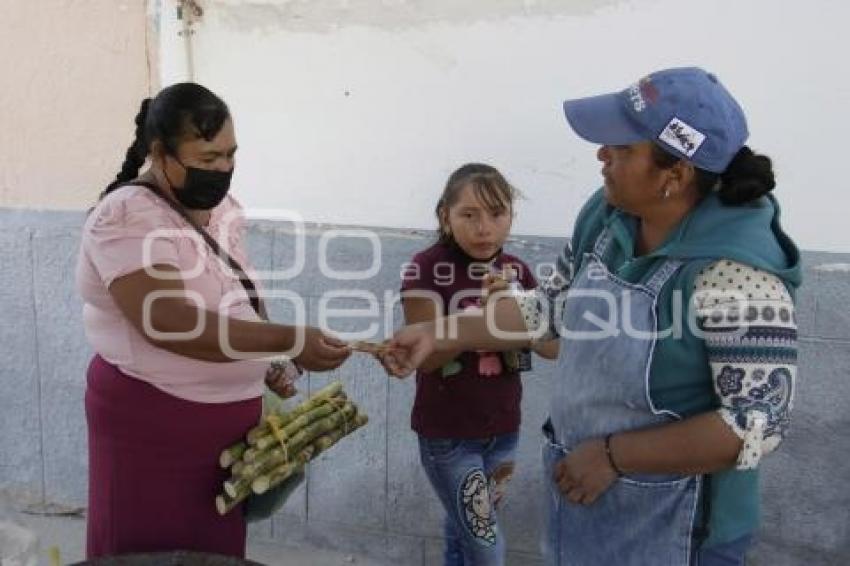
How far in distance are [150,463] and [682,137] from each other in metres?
1.57

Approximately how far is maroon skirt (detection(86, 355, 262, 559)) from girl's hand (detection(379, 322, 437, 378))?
46 cm

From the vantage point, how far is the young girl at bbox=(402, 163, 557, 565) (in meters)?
3.02

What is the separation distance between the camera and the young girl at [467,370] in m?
3.02

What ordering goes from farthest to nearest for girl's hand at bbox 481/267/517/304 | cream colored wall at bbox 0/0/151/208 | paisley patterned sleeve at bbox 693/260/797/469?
cream colored wall at bbox 0/0/151/208, girl's hand at bbox 481/267/517/304, paisley patterned sleeve at bbox 693/260/797/469

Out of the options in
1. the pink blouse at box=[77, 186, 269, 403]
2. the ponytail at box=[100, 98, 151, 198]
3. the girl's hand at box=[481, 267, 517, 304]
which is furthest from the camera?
the girl's hand at box=[481, 267, 517, 304]

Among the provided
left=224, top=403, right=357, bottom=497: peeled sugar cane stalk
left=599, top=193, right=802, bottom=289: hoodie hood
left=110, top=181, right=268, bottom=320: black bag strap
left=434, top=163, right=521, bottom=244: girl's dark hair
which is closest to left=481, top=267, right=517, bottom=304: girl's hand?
left=434, top=163, right=521, bottom=244: girl's dark hair

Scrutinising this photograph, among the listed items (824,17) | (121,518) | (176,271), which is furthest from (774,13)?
(121,518)

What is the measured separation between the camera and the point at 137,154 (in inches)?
102

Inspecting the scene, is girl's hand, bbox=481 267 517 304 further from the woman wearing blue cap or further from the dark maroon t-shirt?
the woman wearing blue cap

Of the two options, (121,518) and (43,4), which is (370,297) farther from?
(43,4)

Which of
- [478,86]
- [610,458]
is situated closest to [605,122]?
[610,458]

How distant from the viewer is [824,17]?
3.00 meters

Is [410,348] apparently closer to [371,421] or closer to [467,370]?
[467,370]

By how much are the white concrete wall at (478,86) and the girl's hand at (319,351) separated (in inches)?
44.0
